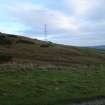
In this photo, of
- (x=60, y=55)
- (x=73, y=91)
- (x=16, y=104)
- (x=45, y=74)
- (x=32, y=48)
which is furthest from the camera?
(x=32, y=48)

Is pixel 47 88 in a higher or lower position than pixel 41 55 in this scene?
lower

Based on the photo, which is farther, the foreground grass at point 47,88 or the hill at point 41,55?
the hill at point 41,55

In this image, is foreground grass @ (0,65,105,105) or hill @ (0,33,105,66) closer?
foreground grass @ (0,65,105,105)

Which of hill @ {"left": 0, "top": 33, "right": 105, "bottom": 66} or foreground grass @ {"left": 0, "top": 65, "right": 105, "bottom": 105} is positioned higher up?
hill @ {"left": 0, "top": 33, "right": 105, "bottom": 66}

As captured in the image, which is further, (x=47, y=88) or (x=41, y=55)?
(x=41, y=55)

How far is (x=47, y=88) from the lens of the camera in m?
28.5

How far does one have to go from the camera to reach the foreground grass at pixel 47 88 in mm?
24828

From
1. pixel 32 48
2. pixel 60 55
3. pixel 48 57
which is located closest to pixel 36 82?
pixel 48 57

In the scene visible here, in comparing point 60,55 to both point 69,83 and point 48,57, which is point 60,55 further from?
point 69,83

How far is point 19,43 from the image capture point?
85562 mm

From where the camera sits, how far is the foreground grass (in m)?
24.8

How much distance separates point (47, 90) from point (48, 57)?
38.7m

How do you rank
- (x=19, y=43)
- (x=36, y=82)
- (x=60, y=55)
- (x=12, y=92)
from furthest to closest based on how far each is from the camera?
(x=19, y=43) < (x=60, y=55) < (x=36, y=82) < (x=12, y=92)

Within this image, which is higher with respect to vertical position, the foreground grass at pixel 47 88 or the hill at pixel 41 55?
the hill at pixel 41 55
